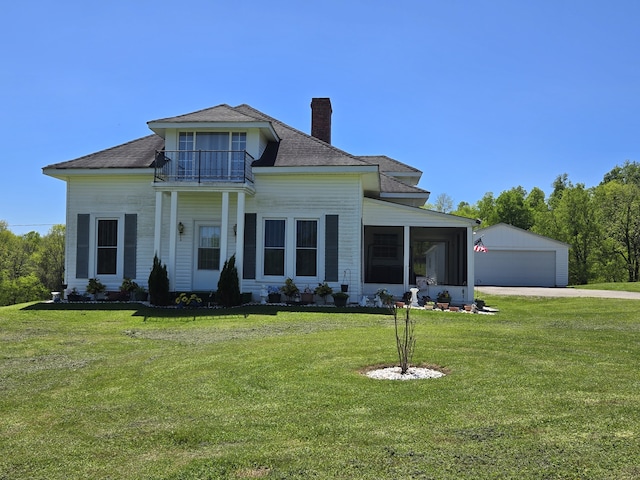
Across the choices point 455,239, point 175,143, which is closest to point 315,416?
point 175,143

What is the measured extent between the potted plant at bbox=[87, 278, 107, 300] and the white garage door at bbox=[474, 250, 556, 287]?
23.3 m

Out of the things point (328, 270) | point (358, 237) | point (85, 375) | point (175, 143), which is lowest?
point (85, 375)

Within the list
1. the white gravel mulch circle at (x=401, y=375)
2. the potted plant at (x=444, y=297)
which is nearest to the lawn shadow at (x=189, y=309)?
the potted plant at (x=444, y=297)

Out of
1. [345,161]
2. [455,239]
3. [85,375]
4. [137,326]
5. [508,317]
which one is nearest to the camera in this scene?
[85,375]

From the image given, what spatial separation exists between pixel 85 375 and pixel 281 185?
34.2ft

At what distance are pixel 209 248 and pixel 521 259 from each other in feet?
74.4

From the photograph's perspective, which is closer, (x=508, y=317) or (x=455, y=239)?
(x=508, y=317)

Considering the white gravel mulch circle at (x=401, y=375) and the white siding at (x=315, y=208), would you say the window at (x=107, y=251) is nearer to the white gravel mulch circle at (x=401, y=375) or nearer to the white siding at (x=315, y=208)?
the white siding at (x=315, y=208)

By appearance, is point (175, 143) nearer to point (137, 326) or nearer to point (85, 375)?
point (137, 326)

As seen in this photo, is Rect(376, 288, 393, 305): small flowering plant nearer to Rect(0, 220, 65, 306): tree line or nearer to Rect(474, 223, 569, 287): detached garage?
Rect(474, 223, 569, 287): detached garage

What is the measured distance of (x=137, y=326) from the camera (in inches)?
488

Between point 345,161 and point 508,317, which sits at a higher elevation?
point 345,161

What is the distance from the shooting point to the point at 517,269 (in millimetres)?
33031

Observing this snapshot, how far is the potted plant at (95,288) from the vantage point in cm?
1686
